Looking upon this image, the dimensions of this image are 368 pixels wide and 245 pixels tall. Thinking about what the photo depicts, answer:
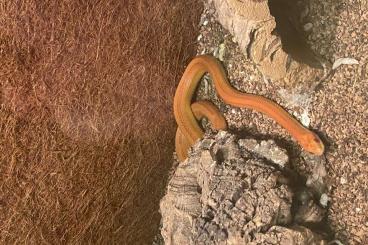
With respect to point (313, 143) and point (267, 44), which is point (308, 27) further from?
point (313, 143)

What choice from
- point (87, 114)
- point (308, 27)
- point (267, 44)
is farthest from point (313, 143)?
point (87, 114)

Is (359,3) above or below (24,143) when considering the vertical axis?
above

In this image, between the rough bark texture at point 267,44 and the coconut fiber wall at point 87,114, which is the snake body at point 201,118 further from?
the rough bark texture at point 267,44

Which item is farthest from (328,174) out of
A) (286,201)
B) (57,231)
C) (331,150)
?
(57,231)

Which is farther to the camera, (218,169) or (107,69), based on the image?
(107,69)

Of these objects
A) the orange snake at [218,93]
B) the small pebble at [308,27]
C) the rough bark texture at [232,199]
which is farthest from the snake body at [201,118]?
the small pebble at [308,27]

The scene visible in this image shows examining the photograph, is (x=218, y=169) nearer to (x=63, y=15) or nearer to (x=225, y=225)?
(x=225, y=225)

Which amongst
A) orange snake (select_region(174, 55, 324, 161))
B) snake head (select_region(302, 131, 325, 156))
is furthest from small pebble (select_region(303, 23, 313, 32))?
snake head (select_region(302, 131, 325, 156))
